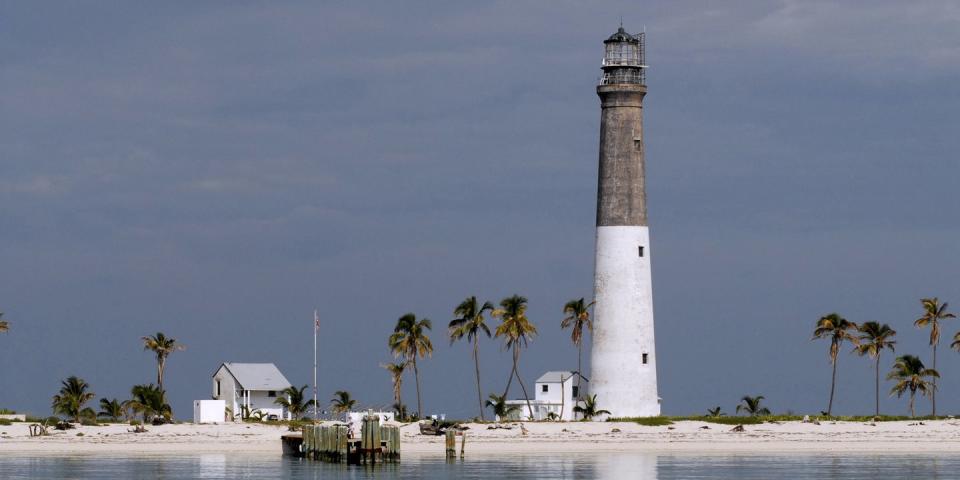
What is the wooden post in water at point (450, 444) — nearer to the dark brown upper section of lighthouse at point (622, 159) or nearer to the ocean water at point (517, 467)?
the ocean water at point (517, 467)

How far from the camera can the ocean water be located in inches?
2837

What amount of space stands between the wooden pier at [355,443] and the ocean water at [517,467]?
1136mm

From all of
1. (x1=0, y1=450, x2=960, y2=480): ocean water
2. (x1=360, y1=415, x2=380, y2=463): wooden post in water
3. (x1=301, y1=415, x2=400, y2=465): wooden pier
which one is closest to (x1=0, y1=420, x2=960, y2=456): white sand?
(x1=0, y1=450, x2=960, y2=480): ocean water

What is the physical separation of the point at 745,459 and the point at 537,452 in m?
10.9

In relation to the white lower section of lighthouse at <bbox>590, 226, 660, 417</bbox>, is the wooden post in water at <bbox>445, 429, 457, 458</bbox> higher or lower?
lower

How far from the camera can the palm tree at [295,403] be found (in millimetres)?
105062

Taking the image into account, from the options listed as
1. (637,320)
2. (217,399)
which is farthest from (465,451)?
(217,399)

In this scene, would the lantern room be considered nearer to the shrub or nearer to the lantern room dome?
the lantern room dome

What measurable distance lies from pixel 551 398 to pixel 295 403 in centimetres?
1499

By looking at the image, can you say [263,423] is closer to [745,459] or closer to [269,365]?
[269,365]

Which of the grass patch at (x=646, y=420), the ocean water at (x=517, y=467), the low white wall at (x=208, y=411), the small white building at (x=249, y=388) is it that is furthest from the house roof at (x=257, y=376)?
the grass patch at (x=646, y=420)

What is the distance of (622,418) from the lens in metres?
91.6

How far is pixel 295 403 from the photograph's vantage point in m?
105

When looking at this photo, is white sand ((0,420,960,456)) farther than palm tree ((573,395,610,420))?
No
